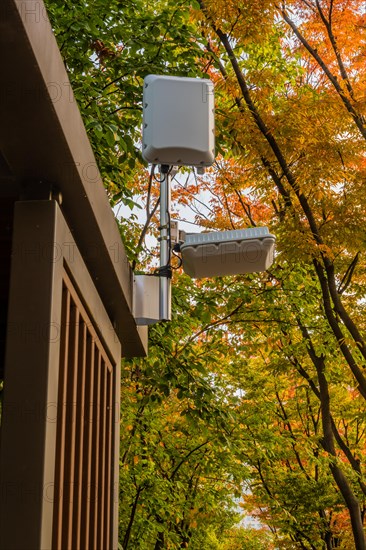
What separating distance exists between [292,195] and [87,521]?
187 inches

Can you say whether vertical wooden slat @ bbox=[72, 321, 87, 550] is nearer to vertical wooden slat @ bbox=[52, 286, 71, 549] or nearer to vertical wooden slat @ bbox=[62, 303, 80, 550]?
vertical wooden slat @ bbox=[62, 303, 80, 550]

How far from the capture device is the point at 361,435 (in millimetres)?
13109

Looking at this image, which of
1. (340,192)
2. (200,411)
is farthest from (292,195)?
(200,411)

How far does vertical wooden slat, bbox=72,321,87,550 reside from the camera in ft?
8.24

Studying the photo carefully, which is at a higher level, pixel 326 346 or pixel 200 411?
pixel 326 346

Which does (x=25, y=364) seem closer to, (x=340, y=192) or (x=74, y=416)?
(x=74, y=416)

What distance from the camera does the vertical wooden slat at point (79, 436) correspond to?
251cm

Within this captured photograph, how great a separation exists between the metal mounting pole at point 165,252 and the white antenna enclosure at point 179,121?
23 centimetres

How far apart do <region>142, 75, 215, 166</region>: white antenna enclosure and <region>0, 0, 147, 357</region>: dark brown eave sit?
0.57 meters

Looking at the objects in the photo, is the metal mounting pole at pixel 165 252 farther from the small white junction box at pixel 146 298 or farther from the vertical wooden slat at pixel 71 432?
the vertical wooden slat at pixel 71 432

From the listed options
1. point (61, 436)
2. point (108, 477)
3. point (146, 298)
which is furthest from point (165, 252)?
point (61, 436)

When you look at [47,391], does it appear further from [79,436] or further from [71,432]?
[79,436]

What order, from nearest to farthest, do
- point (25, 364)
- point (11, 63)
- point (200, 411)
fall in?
1. point (11, 63)
2. point (25, 364)
3. point (200, 411)

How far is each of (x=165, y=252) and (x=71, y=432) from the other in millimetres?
1214
